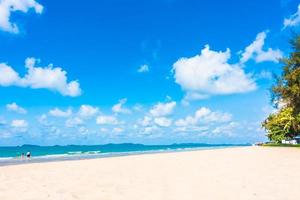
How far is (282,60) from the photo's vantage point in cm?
4638

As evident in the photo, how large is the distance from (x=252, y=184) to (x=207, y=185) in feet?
5.54

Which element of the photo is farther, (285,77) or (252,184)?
(285,77)

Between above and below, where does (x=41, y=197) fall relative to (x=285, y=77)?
below

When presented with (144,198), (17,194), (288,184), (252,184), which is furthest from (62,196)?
(288,184)

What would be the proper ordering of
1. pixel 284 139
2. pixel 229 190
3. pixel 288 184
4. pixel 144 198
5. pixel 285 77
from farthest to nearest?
pixel 284 139 < pixel 285 77 < pixel 288 184 < pixel 229 190 < pixel 144 198

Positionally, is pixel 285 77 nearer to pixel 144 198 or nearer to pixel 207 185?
pixel 207 185

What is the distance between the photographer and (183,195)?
11625 mm

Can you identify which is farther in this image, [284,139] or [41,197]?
[284,139]

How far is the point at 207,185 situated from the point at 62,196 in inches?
210

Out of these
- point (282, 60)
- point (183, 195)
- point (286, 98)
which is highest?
point (282, 60)

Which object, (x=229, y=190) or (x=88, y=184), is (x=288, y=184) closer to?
(x=229, y=190)

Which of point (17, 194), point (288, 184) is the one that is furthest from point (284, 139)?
point (17, 194)

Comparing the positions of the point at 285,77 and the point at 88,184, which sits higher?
the point at 285,77

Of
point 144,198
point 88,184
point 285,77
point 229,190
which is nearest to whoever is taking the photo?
point 144,198
